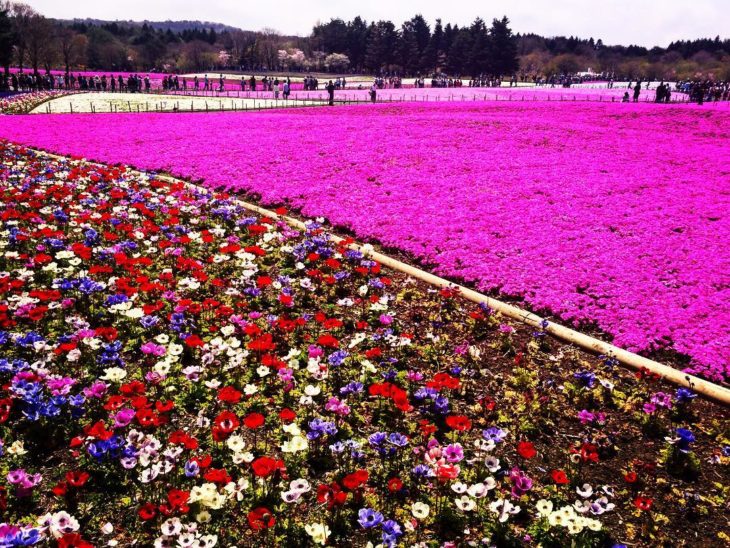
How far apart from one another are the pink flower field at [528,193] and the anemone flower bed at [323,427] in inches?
56.2

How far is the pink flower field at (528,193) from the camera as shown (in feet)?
23.4

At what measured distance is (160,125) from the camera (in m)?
25.2

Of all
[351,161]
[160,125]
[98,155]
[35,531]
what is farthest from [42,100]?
[35,531]

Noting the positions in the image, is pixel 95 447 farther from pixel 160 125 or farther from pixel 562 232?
pixel 160 125

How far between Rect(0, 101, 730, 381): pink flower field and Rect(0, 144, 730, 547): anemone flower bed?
143cm

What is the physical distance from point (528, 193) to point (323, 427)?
31.4 ft

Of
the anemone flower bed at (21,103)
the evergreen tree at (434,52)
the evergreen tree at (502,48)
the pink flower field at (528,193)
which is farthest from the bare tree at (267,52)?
the pink flower field at (528,193)

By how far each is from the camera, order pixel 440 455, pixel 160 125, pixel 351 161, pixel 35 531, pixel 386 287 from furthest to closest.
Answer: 1. pixel 160 125
2. pixel 351 161
3. pixel 386 287
4. pixel 440 455
5. pixel 35 531

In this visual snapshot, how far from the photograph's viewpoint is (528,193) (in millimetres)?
11961

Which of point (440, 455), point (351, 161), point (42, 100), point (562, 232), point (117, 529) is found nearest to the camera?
point (117, 529)

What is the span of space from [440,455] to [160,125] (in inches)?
1017

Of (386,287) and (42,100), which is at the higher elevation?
(42,100)

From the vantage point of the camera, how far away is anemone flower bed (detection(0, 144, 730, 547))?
11.7 feet

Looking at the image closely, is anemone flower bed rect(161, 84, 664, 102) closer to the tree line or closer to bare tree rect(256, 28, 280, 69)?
the tree line
